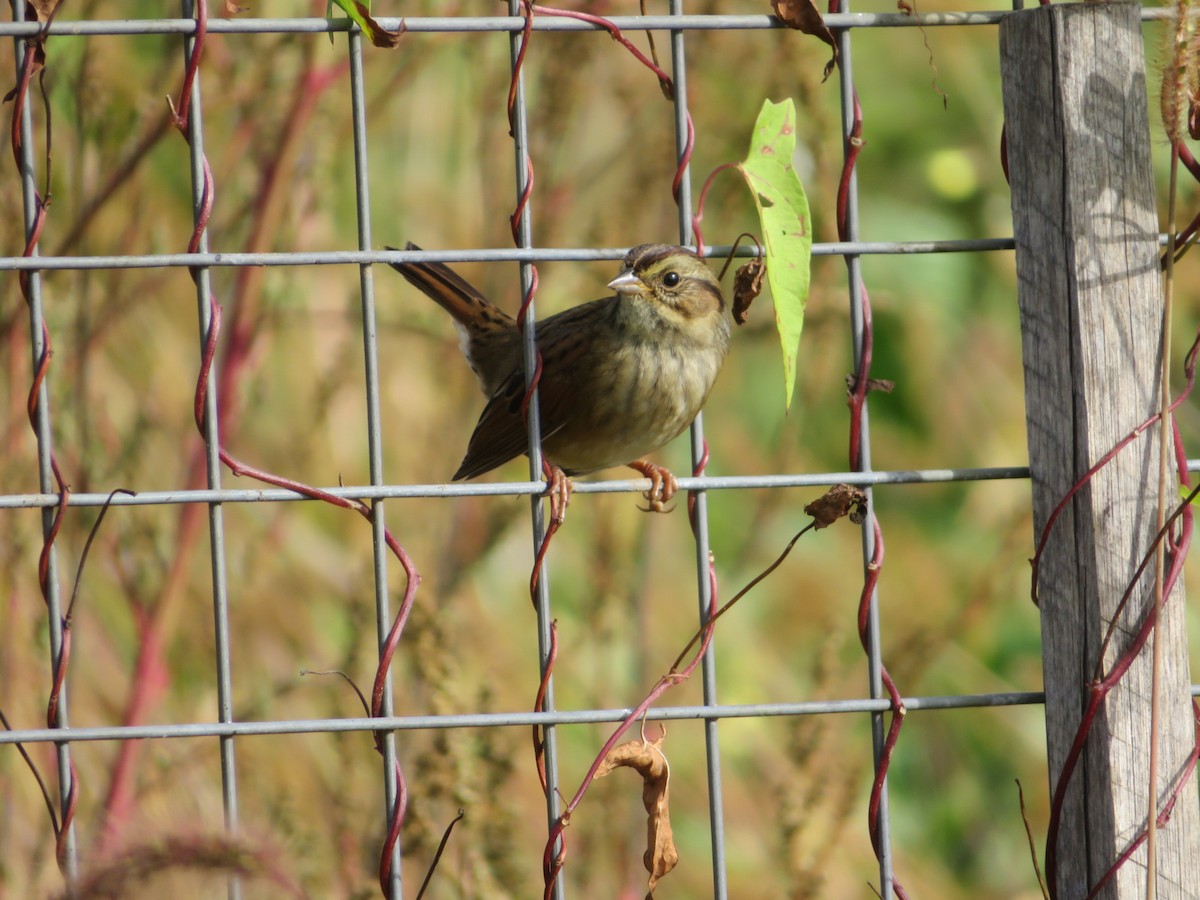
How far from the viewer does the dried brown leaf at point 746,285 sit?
6.05 ft

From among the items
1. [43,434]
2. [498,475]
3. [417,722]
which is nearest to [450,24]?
[43,434]

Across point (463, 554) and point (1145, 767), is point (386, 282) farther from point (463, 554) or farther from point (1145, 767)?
point (1145, 767)

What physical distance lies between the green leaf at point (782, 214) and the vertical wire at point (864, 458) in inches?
3.7

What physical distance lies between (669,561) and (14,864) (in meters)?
2.34

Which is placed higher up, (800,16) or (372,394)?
(800,16)

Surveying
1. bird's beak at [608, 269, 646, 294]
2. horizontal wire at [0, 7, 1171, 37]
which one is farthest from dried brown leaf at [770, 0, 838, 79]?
bird's beak at [608, 269, 646, 294]

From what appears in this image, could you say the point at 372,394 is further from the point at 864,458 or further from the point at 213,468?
the point at 864,458

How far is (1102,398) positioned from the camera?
1.79 meters

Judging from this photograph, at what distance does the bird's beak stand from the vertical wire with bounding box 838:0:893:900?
0.75m

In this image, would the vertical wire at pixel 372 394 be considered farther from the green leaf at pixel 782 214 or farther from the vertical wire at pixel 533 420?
the green leaf at pixel 782 214

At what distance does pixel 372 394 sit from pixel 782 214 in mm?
575

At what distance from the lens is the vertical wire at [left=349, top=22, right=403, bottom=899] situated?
1.74m

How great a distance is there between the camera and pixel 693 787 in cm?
429

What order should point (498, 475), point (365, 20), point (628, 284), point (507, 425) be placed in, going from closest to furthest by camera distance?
point (365, 20) < point (628, 284) < point (507, 425) < point (498, 475)
